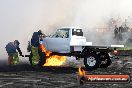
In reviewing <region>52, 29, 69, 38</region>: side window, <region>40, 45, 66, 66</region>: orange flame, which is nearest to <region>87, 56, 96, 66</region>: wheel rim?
<region>52, 29, 69, 38</region>: side window

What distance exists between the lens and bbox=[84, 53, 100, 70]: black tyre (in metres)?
19.3

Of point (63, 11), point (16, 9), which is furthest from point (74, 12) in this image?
point (16, 9)

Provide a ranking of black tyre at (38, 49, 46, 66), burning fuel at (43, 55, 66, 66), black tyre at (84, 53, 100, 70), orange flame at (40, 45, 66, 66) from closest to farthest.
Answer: black tyre at (84, 53, 100, 70), black tyre at (38, 49, 46, 66), orange flame at (40, 45, 66, 66), burning fuel at (43, 55, 66, 66)

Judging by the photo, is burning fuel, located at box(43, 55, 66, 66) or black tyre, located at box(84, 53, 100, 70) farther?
burning fuel, located at box(43, 55, 66, 66)

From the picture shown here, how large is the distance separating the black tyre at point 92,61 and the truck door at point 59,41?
1.28 meters

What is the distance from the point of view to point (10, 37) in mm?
29594

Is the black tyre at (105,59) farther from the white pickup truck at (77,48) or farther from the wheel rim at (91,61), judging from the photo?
the wheel rim at (91,61)

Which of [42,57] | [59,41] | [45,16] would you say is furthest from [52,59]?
[45,16]

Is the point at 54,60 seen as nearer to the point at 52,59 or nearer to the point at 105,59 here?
the point at 52,59

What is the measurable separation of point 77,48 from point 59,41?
107 cm

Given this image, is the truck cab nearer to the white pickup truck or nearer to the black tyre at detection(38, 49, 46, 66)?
the white pickup truck

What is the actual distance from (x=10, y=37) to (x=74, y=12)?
17.8 feet

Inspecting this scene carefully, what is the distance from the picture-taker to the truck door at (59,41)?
66.4 ft

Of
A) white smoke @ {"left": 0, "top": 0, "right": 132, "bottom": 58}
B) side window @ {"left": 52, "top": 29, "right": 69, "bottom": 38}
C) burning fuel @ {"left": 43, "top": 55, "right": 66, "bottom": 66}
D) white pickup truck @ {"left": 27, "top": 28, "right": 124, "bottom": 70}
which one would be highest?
white smoke @ {"left": 0, "top": 0, "right": 132, "bottom": 58}
